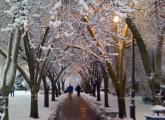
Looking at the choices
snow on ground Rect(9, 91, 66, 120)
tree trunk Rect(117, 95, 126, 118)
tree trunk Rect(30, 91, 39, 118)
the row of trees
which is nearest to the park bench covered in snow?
the row of trees

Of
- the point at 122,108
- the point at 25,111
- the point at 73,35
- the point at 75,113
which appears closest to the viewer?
the point at 122,108

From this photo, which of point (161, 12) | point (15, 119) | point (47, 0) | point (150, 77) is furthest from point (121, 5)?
point (15, 119)

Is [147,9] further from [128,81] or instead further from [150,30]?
[128,81]

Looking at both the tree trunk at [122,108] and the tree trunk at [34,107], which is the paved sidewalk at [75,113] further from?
the tree trunk at [34,107]

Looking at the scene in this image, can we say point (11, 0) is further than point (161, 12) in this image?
No

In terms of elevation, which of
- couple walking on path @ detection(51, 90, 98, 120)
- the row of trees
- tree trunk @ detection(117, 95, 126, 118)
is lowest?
couple walking on path @ detection(51, 90, 98, 120)

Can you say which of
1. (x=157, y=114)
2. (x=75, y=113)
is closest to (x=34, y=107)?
(x=75, y=113)

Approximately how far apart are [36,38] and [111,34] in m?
4.70

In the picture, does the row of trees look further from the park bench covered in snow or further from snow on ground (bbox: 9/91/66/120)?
the park bench covered in snow

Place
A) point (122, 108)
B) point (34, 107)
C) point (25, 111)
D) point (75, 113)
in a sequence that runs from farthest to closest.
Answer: point (75, 113) < point (25, 111) < point (122, 108) < point (34, 107)

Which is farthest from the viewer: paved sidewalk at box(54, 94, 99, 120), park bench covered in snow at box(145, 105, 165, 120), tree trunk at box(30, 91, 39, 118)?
paved sidewalk at box(54, 94, 99, 120)

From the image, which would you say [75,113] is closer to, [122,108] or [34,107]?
[122,108]

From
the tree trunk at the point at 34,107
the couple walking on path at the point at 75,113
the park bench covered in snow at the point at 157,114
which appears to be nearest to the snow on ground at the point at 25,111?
the tree trunk at the point at 34,107

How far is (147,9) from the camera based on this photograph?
18.1 m
